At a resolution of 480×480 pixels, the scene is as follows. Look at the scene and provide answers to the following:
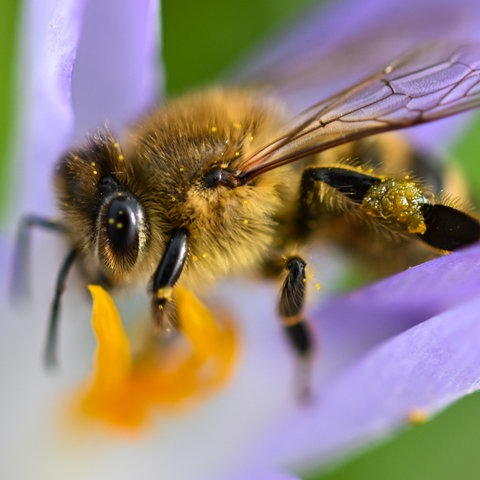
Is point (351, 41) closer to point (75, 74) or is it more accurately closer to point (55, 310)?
point (75, 74)

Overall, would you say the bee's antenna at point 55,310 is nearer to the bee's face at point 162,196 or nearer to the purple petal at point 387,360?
the bee's face at point 162,196

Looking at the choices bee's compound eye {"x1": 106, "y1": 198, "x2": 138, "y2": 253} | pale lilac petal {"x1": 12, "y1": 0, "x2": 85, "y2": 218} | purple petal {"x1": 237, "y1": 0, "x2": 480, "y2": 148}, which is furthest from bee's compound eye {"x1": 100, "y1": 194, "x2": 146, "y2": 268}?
purple petal {"x1": 237, "y1": 0, "x2": 480, "y2": 148}

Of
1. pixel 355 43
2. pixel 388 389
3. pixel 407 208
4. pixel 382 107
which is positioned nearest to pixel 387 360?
pixel 388 389

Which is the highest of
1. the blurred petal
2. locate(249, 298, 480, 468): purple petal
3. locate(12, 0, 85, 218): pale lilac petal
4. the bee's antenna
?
locate(12, 0, 85, 218): pale lilac petal

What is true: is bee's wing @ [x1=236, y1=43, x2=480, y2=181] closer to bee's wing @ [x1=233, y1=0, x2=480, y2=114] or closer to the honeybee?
the honeybee

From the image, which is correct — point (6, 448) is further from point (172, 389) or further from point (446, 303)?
point (446, 303)

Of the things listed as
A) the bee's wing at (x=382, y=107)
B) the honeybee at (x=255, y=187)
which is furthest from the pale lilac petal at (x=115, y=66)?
the bee's wing at (x=382, y=107)
